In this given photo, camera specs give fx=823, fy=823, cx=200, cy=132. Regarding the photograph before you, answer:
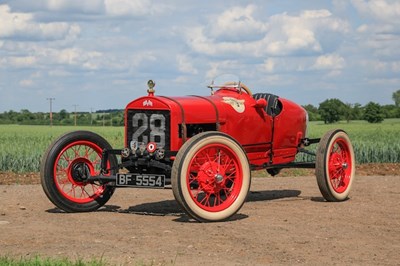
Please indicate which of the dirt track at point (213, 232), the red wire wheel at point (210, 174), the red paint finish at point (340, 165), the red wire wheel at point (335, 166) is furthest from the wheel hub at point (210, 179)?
the red paint finish at point (340, 165)

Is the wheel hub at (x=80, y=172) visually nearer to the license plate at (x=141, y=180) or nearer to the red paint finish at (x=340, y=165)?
the license plate at (x=141, y=180)

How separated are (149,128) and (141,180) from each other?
0.85 meters

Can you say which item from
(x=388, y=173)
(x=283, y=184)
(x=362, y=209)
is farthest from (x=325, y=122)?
(x=362, y=209)

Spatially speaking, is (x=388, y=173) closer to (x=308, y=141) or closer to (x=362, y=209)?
(x=308, y=141)

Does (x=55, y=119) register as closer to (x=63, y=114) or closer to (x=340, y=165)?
(x=63, y=114)

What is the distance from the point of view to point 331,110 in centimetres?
6259

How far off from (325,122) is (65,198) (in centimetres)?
5274

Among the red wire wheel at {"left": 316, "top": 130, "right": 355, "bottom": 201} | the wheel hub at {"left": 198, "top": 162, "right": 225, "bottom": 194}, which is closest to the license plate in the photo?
the wheel hub at {"left": 198, "top": 162, "right": 225, "bottom": 194}

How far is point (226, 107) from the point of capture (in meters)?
11.8

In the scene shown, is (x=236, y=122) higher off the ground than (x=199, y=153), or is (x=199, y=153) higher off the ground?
(x=236, y=122)

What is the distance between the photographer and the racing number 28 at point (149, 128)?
1116cm

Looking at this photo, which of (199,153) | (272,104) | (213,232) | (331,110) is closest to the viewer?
(213,232)

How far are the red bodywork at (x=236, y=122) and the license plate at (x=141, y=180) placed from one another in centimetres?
39

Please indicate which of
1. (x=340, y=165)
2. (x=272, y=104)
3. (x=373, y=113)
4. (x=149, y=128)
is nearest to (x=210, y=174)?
(x=149, y=128)
